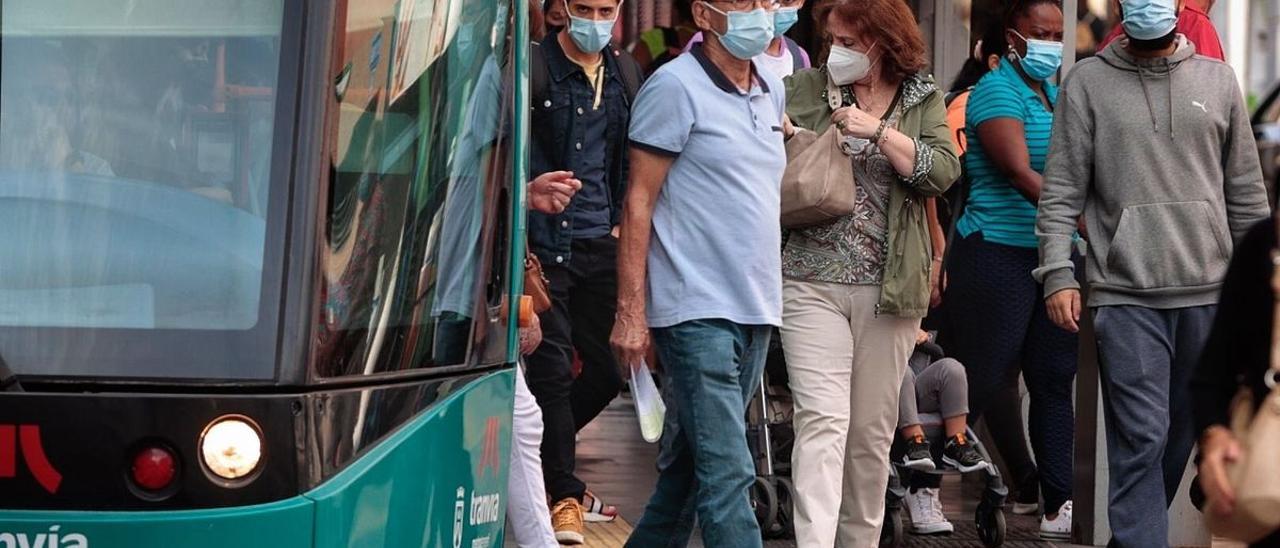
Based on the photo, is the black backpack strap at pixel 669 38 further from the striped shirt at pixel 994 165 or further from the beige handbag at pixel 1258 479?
the beige handbag at pixel 1258 479

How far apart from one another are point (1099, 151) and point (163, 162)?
10.9ft

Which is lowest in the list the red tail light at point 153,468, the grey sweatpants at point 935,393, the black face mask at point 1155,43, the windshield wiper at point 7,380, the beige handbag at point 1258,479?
the grey sweatpants at point 935,393

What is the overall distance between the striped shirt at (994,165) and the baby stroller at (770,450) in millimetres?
885

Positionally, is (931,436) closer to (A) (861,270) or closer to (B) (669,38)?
(A) (861,270)

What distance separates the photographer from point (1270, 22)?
253 inches

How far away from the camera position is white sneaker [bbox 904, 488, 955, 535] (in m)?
8.62

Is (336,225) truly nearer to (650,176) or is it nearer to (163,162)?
(163,162)

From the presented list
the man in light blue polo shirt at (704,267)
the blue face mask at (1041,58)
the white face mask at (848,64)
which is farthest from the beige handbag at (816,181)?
the blue face mask at (1041,58)

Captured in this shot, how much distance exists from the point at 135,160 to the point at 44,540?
0.74 m

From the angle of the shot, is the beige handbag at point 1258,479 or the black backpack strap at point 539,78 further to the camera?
the black backpack strap at point 539,78

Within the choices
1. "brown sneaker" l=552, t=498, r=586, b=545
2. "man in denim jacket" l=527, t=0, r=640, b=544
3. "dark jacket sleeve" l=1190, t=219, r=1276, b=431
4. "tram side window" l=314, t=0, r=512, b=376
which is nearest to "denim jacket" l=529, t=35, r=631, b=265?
"man in denim jacket" l=527, t=0, r=640, b=544

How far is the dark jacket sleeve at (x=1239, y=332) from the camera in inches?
147

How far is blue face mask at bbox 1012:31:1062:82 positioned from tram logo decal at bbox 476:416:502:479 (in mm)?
3854

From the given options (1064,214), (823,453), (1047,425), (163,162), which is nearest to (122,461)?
(163,162)
